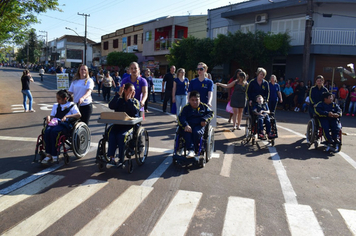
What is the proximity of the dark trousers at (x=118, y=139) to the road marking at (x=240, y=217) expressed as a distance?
1973 mm

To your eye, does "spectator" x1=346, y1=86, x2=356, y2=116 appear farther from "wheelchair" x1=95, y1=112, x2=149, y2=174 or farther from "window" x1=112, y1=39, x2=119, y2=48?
"window" x1=112, y1=39, x2=119, y2=48

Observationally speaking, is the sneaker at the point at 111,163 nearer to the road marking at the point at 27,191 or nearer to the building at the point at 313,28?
the road marking at the point at 27,191

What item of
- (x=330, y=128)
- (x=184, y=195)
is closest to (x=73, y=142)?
(x=184, y=195)

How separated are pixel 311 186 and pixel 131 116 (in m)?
3.33

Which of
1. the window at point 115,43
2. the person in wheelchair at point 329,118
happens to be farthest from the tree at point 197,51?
the window at point 115,43

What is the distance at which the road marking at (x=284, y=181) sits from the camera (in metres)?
4.62

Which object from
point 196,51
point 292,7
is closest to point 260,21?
point 292,7

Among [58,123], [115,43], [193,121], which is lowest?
[58,123]

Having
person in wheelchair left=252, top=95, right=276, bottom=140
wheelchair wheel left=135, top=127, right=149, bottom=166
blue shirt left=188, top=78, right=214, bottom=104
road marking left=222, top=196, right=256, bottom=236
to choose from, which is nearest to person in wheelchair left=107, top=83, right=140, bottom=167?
wheelchair wheel left=135, top=127, right=149, bottom=166

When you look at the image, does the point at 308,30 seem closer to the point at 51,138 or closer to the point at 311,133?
the point at 311,133

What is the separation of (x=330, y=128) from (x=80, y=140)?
5.78 m

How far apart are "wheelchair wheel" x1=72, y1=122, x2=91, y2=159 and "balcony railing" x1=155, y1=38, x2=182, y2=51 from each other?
94.9 ft

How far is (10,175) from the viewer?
535cm

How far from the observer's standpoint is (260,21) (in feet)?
80.2
